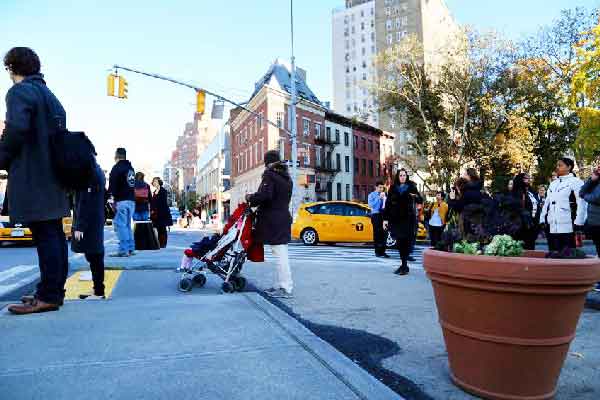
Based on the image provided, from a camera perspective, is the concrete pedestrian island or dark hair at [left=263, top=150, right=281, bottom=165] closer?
the concrete pedestrian island

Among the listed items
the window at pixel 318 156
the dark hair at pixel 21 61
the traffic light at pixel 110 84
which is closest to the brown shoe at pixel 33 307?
the dark hair at pixel 21 61

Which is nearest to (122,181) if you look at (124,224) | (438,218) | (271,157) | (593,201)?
(124,224)

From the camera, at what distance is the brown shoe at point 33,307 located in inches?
163

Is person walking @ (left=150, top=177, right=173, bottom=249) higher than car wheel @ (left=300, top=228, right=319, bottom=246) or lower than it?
higher

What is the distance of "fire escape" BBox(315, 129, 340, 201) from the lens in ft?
163

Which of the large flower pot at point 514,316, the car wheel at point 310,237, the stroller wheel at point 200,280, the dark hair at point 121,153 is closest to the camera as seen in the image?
the large flower pot at point 514,316

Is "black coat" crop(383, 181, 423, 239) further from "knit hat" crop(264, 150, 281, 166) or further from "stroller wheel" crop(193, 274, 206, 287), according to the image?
"stroller wheel" crop(193, 274, 206, 287)

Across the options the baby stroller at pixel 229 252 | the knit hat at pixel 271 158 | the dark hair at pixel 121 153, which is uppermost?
the dark hair at pixel 121 153

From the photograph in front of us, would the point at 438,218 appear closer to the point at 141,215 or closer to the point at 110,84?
the point at 141,215

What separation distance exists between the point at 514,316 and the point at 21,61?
429cm

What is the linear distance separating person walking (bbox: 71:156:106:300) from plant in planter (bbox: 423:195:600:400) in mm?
3703

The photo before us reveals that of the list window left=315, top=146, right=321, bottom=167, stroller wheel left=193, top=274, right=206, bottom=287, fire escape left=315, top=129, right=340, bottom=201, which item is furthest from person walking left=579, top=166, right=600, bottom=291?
window left=315, top=146, right=321, bottom=167

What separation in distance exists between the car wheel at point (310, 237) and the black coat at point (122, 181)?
9.12 meters

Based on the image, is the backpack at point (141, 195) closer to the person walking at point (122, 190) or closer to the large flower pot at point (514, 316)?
the person walking at point (122, 190)
